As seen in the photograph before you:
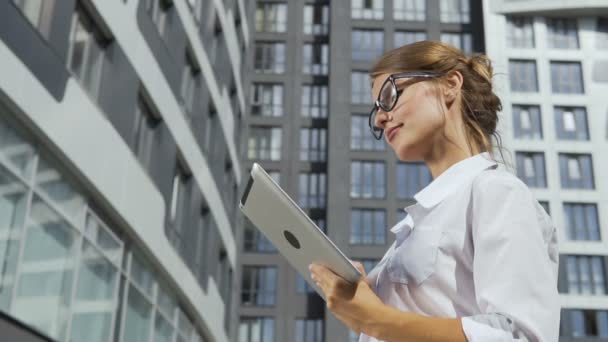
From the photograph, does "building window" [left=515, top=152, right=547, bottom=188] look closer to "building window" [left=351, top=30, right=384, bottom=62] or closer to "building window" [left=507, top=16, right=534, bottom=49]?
"building window" [left=507, top=16, right=534, bottom=49]

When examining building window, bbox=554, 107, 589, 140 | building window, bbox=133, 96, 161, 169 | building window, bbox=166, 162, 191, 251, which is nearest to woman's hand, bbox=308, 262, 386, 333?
building window, bbox=133, 96, 161, 169

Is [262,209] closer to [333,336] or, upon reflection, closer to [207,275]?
[207,275]

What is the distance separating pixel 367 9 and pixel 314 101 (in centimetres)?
693

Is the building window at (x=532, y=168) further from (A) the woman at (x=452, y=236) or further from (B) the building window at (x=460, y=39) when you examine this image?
(A) the woman at (x=452, y=236)

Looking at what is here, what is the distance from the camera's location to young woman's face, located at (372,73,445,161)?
2211 mm

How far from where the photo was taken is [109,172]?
13.8 m

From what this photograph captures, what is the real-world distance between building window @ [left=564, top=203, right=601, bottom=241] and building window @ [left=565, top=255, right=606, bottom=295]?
1085mm

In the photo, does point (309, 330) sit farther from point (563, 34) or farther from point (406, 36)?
point (563, 34)

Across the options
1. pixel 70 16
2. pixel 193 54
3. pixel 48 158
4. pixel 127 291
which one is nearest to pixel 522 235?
pixel 48 158

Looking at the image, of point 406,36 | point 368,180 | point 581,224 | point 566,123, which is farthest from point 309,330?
point 406,36

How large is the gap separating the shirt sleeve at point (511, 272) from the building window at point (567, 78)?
44603 millimetres

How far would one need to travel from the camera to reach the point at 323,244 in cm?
206

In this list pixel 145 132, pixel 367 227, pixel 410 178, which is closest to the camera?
pixel 145 132

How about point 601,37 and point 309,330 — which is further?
point 601,37
